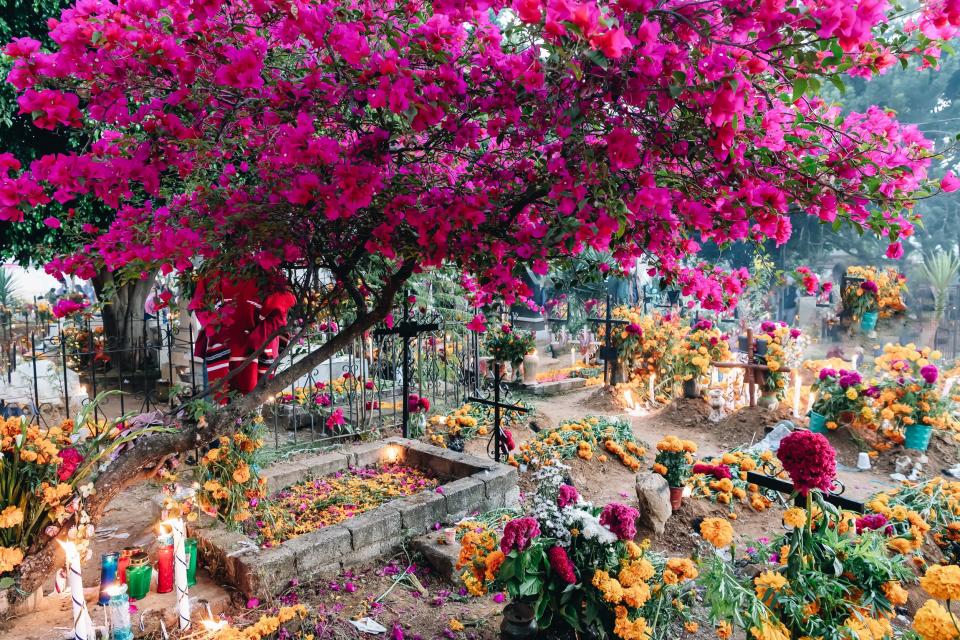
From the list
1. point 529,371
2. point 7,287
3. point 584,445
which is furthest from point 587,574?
point 7,287

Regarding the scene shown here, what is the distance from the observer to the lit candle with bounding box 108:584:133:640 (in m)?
2.72

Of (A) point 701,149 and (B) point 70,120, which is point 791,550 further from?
(B) point 70,120

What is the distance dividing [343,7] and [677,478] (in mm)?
4155

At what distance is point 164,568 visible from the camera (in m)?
3.34

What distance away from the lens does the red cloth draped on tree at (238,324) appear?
324 centimetres

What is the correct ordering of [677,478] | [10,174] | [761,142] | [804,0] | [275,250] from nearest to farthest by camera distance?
[804,0] → [761,142] → [10,174] → [275,250] → [677,478]

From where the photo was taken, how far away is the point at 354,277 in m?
3.44

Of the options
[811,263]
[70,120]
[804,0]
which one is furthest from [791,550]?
[811,263]

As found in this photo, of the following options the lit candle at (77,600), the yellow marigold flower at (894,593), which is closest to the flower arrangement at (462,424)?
the lit candle at (77,600)

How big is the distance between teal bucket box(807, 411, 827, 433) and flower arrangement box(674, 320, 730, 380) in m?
1.51

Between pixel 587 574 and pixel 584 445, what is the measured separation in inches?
134

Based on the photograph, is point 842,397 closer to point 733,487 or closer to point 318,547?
point 733,487

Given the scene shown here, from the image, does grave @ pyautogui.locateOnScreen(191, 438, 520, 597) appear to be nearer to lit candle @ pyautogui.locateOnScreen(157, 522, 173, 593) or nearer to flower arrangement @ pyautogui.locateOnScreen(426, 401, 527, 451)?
lit candle @ pyautogui.locateOnScreen(157, 522, 173, 593)

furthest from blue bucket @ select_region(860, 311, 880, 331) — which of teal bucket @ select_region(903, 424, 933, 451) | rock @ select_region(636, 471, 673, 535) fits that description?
rock @ select_region(636, 471, 673, 535)
